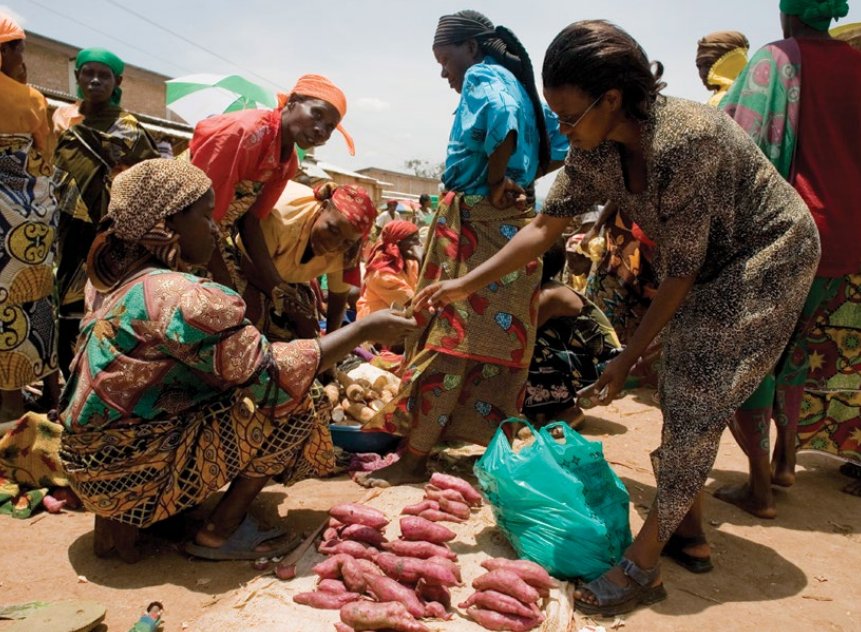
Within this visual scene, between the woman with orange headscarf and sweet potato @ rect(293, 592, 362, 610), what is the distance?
1950 millimetres

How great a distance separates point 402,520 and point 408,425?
99 cm

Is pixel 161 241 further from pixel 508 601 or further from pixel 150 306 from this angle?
pixel 508 601

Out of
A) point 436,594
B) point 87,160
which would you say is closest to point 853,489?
point 436,594

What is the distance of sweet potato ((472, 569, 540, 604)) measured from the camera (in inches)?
95.0

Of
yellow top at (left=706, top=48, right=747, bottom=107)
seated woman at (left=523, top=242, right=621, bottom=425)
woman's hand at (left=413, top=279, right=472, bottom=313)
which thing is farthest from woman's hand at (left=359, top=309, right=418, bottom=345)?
yellow top at (left=706, top=48, right=747, bottom=107)

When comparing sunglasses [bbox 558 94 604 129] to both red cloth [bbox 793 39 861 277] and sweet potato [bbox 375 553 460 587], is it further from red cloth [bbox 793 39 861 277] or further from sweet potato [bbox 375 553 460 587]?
sweet potato [bbox 375 553 460 587]

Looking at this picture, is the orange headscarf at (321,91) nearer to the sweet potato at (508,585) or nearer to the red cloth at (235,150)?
the red cloth at (235,150)

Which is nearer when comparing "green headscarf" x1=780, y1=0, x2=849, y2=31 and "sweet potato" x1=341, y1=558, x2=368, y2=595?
"sweet potato" x1=341, y1=558, x2=368, y2=595

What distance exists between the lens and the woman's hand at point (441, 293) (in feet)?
10.1

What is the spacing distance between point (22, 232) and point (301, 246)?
1.61 m

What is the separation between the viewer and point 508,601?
2.37 metres

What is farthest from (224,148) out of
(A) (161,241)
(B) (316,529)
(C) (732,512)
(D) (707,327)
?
(C) (732,512)

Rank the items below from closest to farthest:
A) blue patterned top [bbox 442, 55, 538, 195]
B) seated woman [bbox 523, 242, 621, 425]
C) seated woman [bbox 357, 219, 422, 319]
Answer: blue patterned top [bbox 442, 55, 538, 195], seated woman [bbox 523, 242, 621, 425], seated woman [bbox 357, 219, 422, 319]

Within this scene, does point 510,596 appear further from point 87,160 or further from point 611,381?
point 87,160
